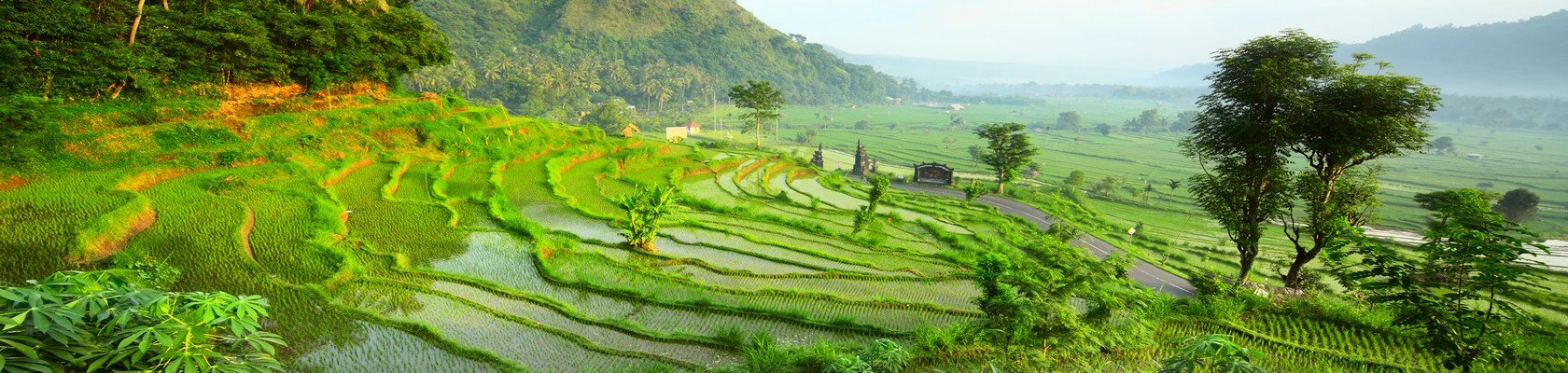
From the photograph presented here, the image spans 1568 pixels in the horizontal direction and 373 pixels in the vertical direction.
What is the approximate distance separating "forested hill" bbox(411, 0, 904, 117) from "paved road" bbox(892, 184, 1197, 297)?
43434 mm

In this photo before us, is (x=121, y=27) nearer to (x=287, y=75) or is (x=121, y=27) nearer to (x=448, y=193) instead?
(x=287, y=75)

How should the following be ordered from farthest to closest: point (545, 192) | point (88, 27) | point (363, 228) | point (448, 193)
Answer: point (545, 192) < point (448, 193) < point (88, 27) < point (363, 228)

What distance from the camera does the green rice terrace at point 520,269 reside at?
23.4ft

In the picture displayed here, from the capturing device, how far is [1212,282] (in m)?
10.4

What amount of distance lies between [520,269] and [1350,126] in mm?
14947

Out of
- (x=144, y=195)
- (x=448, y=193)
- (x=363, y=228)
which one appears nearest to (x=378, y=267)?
(x=363, y=228)

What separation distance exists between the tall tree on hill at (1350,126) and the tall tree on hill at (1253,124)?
0.30m

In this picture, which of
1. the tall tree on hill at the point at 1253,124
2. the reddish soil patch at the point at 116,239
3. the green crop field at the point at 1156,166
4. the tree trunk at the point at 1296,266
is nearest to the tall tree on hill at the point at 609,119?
the green crop field at the point at 1156,166

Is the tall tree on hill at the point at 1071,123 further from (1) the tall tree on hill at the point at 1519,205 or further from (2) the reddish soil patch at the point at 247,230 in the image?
(2) the reddish soil patch at the point at 247,230

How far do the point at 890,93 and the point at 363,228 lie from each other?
162m

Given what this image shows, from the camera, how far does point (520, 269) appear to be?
35.0 feet

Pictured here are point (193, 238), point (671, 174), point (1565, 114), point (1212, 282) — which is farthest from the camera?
point (1565, 114)

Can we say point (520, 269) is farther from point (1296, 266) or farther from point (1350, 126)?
point (1296, 266)

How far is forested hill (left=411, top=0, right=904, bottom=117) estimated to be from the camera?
68.5 m
